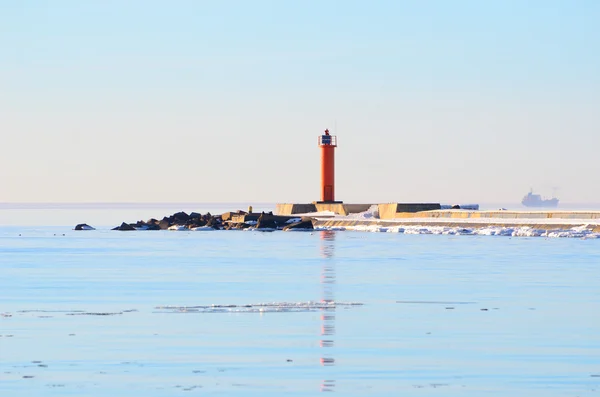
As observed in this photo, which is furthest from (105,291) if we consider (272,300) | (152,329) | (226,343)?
(226,343)

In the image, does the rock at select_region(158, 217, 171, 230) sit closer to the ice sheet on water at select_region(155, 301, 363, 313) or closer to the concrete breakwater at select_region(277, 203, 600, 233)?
the concrete breakwater at select_region(277, 203, 600, 233)

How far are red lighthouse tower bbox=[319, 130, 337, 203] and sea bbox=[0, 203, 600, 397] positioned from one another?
38.4 m

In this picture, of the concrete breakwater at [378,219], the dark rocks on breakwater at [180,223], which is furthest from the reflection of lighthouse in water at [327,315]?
the dark rocks on breakwater at [180,223]

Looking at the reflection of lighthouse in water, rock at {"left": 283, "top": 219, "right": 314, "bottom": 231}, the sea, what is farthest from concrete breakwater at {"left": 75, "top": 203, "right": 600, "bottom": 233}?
the sea

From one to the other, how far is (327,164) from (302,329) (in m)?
53.5

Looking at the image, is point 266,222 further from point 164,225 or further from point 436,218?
point 436,218

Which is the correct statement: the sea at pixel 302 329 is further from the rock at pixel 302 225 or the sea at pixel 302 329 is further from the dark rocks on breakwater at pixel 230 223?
the dark rocks on breakwater at pixel 230 223

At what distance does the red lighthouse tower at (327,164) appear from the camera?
68.8m

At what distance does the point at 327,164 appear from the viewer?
226 ft

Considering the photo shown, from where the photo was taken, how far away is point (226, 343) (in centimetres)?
1396

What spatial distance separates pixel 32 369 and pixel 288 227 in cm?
5070

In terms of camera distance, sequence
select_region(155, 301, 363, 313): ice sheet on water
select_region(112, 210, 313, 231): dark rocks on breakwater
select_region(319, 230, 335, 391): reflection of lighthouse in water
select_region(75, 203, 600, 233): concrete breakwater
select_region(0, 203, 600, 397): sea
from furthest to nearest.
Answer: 1. select_region(112, 210, 313, 231): dark rocks on breakwater
2. select_region(75, 203, 600, 233): concrete breakwater
3. select_region(155, 301, 363, 313): ice sheet on water
4. select_region(319, 230, 335, 391): reflection of lighthouse in water
5. select_region(0, 203, 600, 397): sea

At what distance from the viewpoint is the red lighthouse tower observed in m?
68.8

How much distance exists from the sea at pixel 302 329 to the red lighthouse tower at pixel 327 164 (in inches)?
1510
